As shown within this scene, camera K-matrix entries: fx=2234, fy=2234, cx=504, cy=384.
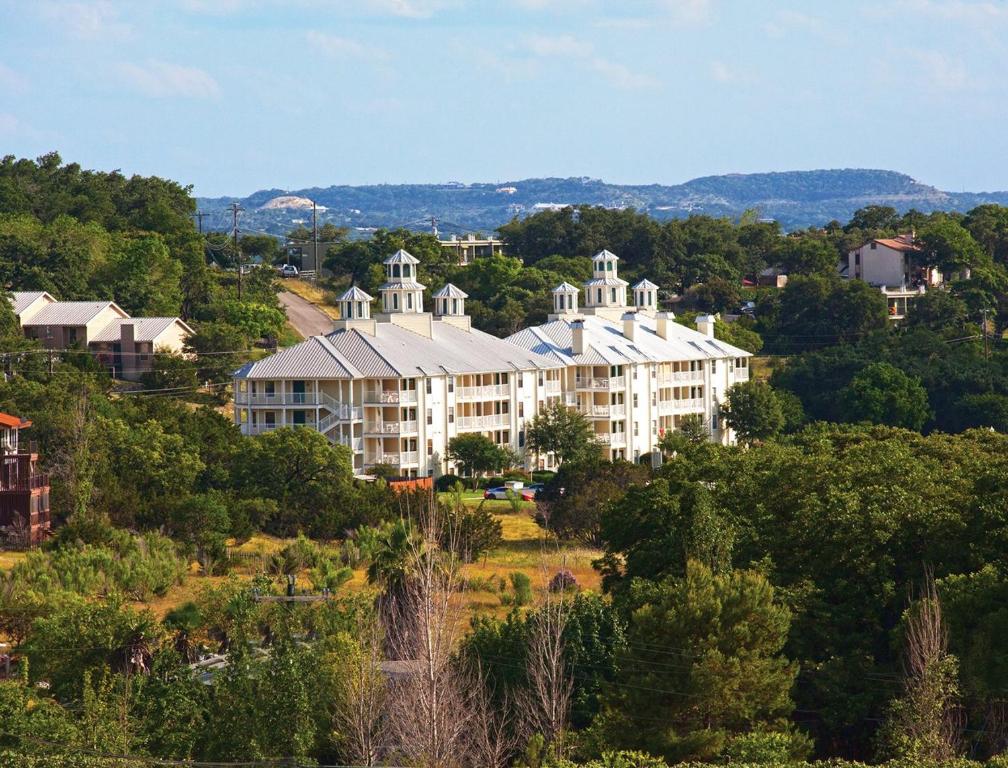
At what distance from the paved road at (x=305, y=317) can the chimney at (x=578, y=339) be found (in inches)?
789

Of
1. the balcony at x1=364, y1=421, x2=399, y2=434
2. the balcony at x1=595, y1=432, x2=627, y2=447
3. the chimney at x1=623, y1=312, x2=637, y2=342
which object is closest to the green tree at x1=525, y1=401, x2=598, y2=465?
the balcony at x1=595, y1=432, x2=627, y2=447

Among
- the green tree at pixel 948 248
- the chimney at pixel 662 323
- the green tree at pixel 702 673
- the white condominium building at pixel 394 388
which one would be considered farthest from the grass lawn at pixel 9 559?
the green tree at pixel 948 248

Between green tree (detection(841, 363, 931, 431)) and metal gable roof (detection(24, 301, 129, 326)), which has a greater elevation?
metal gable roof (detection(24, 301, 129, 326))

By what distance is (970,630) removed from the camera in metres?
42.1

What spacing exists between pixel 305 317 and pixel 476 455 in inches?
1454

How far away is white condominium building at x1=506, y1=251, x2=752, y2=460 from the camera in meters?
97.3

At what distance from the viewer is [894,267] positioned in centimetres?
13650

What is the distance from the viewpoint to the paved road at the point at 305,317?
11638cm

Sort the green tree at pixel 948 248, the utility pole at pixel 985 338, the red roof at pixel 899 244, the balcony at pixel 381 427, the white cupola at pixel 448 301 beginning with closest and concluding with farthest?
the balcony at pixel 381 427 → the white cupola at pixel 448 301 → the utility pole at pixel 985 338 → the green tree at pixel 948 248 → the red roof at pixel 899 244

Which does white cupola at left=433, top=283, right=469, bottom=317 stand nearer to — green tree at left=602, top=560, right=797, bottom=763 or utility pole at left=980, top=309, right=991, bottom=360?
utility pole at left=980, top=309, right=991, bottom=360

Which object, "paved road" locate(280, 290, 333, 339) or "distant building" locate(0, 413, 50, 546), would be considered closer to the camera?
"distant building" locate(0, 413, 50, 546)

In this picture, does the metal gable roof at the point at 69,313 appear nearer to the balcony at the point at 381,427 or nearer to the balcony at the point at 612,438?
the balcony at the point at 381,427

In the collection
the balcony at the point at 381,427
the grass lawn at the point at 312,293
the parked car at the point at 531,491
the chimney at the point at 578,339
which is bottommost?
the parked car at the point at 531,491

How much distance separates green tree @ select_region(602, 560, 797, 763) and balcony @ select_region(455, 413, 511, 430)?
155ft
